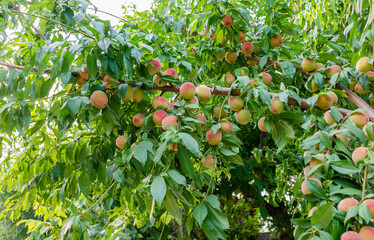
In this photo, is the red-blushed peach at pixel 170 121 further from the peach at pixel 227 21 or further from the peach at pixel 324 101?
the peach at pixel 227 21

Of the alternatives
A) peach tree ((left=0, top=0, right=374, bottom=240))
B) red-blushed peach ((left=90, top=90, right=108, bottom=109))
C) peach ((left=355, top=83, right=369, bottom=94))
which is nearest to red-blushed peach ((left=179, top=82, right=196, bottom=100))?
peach tree ((left=0, top=0, right=374, bottom=240))

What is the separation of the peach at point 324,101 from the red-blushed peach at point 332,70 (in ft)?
0.98

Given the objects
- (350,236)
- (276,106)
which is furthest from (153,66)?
(350,236)

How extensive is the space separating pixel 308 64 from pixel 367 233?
909 mm

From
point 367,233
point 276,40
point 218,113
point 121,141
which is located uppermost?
point 276,40

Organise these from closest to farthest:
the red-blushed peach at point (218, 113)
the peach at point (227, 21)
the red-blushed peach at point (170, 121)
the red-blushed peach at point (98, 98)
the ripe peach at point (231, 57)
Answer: the red-blushed peach at point (170, 121) < the red-blushed peach at point (98, 98) < the red-blushed peach at point (218, 113) < the peach at point (227, 21) < the ripe peach at point (231, 57)

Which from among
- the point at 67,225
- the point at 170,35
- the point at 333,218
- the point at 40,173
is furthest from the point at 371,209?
the point at 40,173

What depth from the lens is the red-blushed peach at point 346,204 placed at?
0.70m

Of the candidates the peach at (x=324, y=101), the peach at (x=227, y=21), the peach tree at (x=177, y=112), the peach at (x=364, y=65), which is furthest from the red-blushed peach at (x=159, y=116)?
the peach at (x=364, y=65)

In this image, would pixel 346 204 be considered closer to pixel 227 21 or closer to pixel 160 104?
pixel 160 104

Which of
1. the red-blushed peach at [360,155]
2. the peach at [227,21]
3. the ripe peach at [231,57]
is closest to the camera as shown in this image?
the red-blushed peach at [360,155]

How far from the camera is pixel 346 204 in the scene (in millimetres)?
703

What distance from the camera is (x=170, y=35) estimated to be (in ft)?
5.67

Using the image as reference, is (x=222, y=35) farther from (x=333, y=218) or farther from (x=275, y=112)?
(x=333, y=218)
